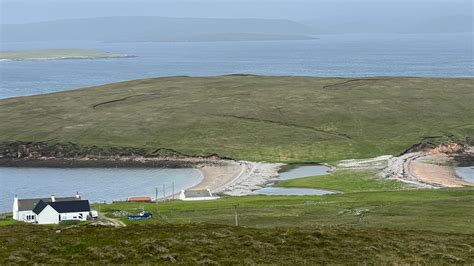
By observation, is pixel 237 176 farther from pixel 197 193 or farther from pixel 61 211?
pixel 61 211

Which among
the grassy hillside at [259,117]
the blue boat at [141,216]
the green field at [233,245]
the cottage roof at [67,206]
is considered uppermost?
the grassy hillside at [259,117]

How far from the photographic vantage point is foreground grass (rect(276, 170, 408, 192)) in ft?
309

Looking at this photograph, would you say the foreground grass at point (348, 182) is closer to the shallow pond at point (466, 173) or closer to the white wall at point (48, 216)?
the shallow pond at point (466, 173)

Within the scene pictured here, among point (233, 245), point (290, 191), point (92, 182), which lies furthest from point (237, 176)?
point (233, 245)

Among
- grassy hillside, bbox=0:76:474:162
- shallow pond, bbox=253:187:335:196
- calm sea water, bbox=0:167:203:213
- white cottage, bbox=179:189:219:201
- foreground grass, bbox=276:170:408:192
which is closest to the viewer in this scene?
white cottage, bbox=179:189:219:201

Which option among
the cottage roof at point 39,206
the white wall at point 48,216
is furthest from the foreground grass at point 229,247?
the cottage roof at point 39,206

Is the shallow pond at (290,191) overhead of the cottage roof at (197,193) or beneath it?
beneath

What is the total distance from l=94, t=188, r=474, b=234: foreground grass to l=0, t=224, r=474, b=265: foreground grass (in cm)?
1072

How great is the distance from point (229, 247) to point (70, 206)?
1435 inches

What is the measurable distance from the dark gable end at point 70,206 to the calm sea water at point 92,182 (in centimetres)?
1899

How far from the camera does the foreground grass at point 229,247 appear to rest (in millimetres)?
32688

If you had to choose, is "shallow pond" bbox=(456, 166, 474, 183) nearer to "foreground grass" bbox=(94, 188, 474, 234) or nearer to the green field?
"foreground grass" bbox=(94, 188, 474, 234)

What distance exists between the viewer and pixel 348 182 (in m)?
98.9

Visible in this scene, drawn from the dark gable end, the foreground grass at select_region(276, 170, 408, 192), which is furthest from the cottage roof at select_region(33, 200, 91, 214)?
the foreground grass at select_region(276, 170, 408, 192)
